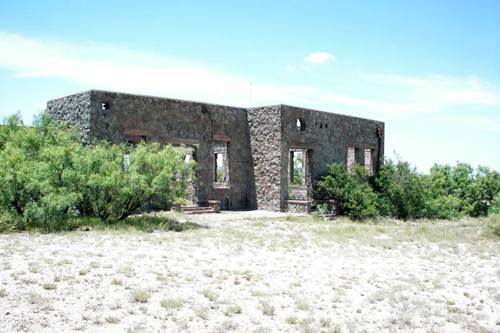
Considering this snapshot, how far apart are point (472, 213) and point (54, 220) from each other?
1978cm

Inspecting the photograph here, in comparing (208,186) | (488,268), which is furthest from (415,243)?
(208,186)

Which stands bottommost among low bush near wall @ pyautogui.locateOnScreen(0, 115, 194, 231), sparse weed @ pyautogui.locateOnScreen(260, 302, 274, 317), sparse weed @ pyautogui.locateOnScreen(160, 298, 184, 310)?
sparse weed @ pyautogui.locateOnScreen(260, 302, 274, 317)

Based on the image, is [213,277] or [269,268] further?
[269,268]

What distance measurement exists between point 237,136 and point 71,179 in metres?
8.30

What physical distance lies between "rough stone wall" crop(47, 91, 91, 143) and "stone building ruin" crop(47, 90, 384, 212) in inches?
1.2

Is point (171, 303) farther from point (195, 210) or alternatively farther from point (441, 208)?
point (441, 208)

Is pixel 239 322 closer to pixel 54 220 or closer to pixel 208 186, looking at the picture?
pixel 54 220

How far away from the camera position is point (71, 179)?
12.2m

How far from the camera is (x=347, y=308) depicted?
22.2 ft

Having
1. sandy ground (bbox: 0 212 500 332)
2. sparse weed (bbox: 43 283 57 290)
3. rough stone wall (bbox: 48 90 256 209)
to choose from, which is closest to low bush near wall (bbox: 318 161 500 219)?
rough stone wall (bbox: 48 90 256 209)

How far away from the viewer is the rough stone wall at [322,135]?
19.2 metres

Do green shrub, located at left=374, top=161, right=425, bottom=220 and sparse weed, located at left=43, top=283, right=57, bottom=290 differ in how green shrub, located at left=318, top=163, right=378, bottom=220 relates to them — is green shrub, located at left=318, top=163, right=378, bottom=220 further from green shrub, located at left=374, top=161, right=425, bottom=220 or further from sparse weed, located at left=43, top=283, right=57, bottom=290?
sparse weed, located at left=43, top=283, right=57, bottom=290

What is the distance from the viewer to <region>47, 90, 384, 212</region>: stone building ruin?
16328mm

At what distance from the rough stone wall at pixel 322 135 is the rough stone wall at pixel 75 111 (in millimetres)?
6947
